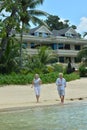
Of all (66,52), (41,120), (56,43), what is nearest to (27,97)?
(41,120)

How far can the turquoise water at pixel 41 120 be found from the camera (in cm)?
1359

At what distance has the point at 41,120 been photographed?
15594 mm

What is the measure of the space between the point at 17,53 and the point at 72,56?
31916 millimetres

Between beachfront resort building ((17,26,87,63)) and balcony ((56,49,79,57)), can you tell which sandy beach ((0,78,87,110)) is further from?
balcony ((56,49,79,57))

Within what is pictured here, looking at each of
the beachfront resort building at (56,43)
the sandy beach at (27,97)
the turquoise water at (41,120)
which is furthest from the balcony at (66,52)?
the turquoise water at (41,120)

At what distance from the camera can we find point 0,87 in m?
36.7

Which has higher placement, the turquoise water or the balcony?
the turquoise water

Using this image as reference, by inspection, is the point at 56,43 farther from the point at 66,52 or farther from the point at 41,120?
the point at 41,120

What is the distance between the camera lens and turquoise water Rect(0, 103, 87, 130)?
1359cm

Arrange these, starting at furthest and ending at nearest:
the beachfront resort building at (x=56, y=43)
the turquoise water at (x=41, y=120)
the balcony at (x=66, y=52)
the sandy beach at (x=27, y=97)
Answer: the balcony at (x=66, y=52) < the beachfront resort building at (x=56, y=43) < the sandy beach at (x=27, y=97) < the turquoise water at (x=41, y=120)

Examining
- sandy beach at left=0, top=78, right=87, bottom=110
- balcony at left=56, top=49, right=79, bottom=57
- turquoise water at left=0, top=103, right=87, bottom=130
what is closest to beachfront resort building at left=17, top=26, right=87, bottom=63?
balcony at left=56, top=49, right=79, bottom=57

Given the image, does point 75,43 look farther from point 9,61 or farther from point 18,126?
point 18,126

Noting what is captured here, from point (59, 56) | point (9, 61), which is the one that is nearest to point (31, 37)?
point (59, 56)

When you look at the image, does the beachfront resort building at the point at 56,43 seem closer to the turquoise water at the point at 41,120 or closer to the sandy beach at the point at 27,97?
the sandy beach at the point at 27,97
